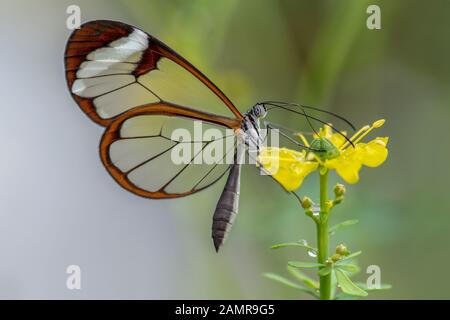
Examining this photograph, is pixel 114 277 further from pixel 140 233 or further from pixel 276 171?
pixel 276 171

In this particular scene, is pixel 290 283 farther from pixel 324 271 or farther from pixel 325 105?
pixel 325 105

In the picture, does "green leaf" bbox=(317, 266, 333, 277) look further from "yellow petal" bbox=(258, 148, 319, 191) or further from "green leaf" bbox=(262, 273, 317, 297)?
"yellow petal" bbox=(258, 148, 319, 191)

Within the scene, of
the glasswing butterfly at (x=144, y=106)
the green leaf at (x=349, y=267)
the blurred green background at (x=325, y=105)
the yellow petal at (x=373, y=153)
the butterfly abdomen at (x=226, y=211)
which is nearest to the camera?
the green leaf at (x=349, y=267)

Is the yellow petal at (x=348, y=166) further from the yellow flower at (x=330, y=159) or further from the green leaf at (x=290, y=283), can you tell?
the green leaf at (x=290, y=283)

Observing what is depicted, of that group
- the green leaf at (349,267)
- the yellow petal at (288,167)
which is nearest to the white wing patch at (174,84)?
the yellow petal at (288,167)

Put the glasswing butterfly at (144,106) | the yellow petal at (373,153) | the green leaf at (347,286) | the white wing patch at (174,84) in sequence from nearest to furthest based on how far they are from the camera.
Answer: the green leaf at (347,286) < the yellow petal at (373,153) < the glasswing butterfly at (144,106) < the white wing patch at (174,84)

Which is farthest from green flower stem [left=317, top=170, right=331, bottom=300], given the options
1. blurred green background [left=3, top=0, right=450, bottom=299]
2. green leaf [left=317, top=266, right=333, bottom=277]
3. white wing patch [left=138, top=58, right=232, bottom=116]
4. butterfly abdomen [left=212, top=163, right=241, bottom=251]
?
blurred green background [left=3, top=0, right=450, bottom=299]
